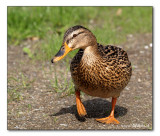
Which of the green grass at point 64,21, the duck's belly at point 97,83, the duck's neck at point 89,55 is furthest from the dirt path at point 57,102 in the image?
the duck's neck at point 89,55

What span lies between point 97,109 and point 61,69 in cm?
150

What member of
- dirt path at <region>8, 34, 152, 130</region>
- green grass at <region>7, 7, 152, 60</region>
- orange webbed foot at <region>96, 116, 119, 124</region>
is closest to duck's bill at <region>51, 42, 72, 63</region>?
dirt path at <region>8, 34, 152, 130</region>

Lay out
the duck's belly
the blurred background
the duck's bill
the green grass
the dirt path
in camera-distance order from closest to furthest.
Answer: the duck's bill
the duck's belly
the dirt path
the blurred background
the green grass

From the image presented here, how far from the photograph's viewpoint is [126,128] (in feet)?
13.9

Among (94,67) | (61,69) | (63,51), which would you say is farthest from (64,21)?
(63,51)

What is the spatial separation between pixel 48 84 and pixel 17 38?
7.44ft

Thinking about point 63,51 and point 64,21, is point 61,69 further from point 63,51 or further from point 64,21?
point 63,51

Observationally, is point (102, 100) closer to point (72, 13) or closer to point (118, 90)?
point (118, 90)

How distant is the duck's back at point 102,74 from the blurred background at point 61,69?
22.1 inches

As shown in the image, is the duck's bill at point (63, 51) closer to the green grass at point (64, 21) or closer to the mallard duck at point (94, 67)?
the mallard duck at point (94, 67)

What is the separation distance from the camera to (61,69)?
6.09 meters

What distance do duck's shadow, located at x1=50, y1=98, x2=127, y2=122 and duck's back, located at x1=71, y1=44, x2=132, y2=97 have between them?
619 mm

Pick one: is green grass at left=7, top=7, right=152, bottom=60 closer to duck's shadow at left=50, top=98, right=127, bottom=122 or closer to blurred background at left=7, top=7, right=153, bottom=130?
blurred background at left=7, top=7, right=153, bottom=130

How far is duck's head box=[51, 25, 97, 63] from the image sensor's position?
363 cm
